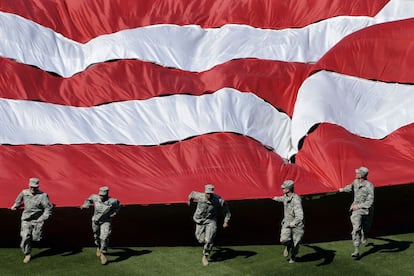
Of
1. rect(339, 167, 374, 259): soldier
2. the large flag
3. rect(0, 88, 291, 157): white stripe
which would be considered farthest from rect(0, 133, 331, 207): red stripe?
rect(339, 167, 374, 259): soldier

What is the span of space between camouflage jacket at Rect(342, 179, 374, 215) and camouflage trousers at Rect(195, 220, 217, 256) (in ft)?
8.30

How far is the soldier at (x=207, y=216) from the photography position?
11.5 meters

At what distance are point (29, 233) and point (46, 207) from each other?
0.53m

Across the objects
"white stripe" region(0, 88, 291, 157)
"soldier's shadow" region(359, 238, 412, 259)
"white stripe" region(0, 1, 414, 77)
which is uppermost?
"white stripe" region(0, 1, 414, 77)

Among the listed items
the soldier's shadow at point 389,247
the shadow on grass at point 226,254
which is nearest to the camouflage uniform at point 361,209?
the soldier's shadow at point 389,247

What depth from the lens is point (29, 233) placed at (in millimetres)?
11500

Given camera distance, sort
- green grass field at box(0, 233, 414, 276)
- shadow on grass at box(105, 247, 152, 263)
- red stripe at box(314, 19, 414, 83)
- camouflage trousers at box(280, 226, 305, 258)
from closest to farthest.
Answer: green grass field at box(0, 233, 414, 276) < camouflage trousers at box(280, 226, 305, 258) < shadow on grass at box(105, 247, 152, 263) < red stripe at box(314, 19, 414, 83)

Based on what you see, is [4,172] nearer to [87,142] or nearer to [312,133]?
[87,142]

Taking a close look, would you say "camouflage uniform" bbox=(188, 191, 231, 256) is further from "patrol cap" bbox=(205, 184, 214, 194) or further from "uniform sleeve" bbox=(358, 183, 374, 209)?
"uniform sleeve" bbox=(358, 183, 374, 209)

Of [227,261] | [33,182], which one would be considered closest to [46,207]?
[33,182]

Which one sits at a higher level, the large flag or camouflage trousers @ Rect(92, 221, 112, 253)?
the large flag

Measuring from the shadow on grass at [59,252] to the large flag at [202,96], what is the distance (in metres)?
0.89

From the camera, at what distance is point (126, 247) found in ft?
40.6

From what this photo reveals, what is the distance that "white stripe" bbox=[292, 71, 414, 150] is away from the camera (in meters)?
13.9
